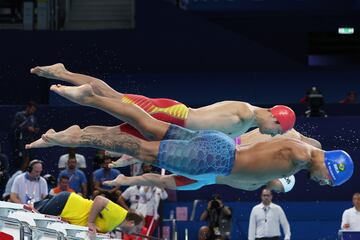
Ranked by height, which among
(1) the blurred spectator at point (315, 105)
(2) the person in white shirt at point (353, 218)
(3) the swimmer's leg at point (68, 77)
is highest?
(1) the blurred spectator at point (315, 105)

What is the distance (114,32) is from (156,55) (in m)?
0.96

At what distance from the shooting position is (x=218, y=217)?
15391mm

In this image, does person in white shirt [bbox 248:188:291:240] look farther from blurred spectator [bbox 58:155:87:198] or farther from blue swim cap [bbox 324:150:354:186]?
blue swim cap [bbox 324:150:354:186]

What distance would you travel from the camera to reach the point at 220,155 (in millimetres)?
9930

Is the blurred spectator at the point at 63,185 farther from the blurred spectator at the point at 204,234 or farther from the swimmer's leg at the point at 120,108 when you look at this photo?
the swimmer's leg at the point at 120,108

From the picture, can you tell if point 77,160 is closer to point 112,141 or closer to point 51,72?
point 51,72

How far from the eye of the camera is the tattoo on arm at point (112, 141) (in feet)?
33.4

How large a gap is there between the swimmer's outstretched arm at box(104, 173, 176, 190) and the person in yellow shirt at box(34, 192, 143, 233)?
61.0 inches

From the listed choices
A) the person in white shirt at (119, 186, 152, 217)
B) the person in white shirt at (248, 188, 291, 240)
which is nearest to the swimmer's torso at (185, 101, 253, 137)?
the person in white shirt at (248, 188, 291, 240)

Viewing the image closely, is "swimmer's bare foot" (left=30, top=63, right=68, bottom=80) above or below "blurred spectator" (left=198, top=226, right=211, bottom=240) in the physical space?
above

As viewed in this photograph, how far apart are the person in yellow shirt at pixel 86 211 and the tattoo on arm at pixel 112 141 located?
1901mm

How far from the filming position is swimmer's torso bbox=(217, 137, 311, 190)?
389 inches

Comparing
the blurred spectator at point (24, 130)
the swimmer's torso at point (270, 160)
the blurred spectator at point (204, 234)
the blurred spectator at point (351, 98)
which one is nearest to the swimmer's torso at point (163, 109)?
the swimmer's torso at point (270, 160)

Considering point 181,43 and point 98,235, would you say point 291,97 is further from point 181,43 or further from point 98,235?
point 98,235
